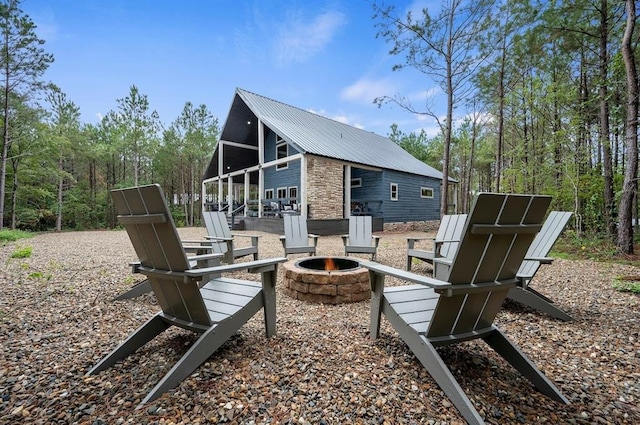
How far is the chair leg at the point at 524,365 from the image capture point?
4.88 ft

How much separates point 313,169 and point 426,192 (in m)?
8.37

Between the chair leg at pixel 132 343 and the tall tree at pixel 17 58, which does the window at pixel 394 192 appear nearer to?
the chair leg at pixel 132 343

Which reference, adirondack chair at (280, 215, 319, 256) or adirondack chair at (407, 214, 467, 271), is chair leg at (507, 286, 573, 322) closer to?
adirondack chair at (407, 214, 467, 271)

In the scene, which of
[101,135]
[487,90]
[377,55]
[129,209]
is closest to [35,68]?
[101,135]

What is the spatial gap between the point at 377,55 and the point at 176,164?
16339 mm

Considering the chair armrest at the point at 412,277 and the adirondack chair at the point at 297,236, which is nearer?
the chair armrest at the point at 412,277

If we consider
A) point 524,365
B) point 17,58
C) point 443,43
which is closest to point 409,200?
point 443,43

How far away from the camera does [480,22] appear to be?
8.23 metres

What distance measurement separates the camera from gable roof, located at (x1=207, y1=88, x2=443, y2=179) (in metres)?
11.0

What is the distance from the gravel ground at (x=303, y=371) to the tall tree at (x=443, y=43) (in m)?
7.03

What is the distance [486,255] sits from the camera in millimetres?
1402

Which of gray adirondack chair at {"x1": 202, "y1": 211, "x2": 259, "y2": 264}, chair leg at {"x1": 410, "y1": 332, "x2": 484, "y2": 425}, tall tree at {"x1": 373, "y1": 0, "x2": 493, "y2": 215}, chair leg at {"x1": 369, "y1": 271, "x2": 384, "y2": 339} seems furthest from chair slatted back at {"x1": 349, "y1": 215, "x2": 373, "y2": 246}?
tall tree at {"x1": 373, "y1": 0, "x2": 493, "y2": 215}

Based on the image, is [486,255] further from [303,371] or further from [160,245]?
[160,245]

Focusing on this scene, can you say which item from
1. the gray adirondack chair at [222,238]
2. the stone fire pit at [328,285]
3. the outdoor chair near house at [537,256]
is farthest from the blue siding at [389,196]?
the stone fire pit at [328,285]
